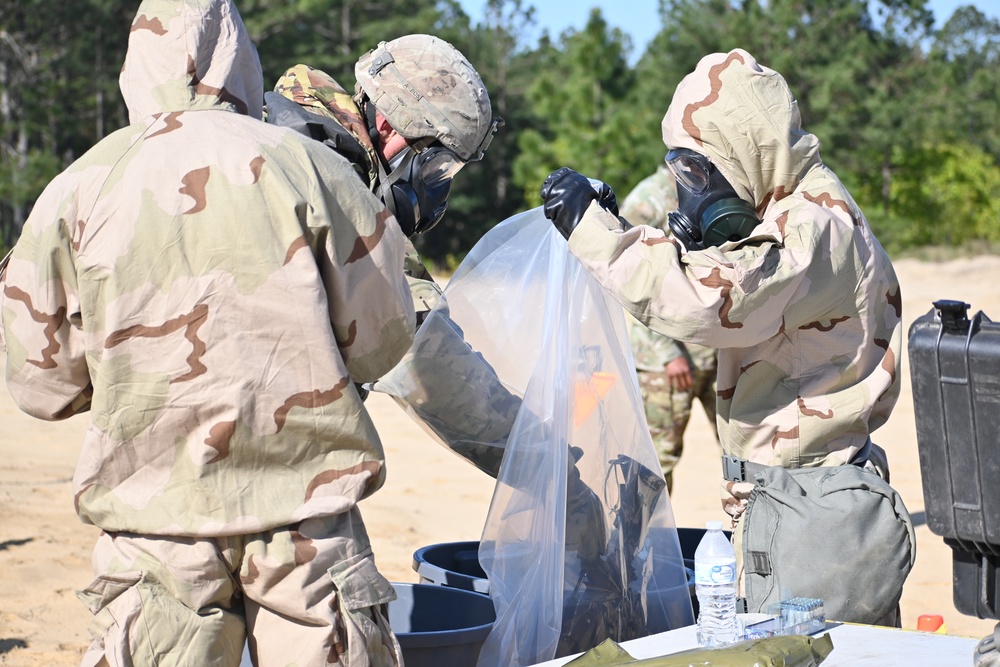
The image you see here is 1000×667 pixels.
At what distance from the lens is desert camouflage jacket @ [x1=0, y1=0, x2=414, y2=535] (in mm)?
1882

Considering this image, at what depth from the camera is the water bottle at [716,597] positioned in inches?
88.1

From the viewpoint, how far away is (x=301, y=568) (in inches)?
75.9

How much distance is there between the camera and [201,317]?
1882 millimetres

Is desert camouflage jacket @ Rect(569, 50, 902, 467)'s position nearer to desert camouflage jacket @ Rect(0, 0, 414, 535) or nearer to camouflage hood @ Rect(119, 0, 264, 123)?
desert camouflage jacket @ Rect(0, 0, 414, 535)

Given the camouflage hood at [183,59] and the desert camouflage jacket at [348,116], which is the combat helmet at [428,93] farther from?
the camouflage hood at [183,59]

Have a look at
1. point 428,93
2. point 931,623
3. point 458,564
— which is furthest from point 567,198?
point 931,623

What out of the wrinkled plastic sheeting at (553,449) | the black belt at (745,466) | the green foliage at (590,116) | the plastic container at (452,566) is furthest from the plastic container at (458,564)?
the green foliage at (590,116)

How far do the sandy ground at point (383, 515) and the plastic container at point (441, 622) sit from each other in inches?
62.1

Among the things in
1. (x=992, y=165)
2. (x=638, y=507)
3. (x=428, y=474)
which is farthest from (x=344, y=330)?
(x=992, y=165)

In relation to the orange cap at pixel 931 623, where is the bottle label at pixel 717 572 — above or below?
above

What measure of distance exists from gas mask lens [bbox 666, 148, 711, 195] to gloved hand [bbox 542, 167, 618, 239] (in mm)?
193

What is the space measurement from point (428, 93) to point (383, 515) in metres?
3.75

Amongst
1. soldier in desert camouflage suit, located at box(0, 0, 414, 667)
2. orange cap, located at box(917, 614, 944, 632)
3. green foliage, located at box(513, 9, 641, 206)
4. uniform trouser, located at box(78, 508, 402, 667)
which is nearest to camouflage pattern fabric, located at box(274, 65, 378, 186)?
soldier in desert camouflage suit, located at box(0, 0, 414, 667)

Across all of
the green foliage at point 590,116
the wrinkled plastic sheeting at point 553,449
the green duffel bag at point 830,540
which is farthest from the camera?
the green foliage at point 590,116
